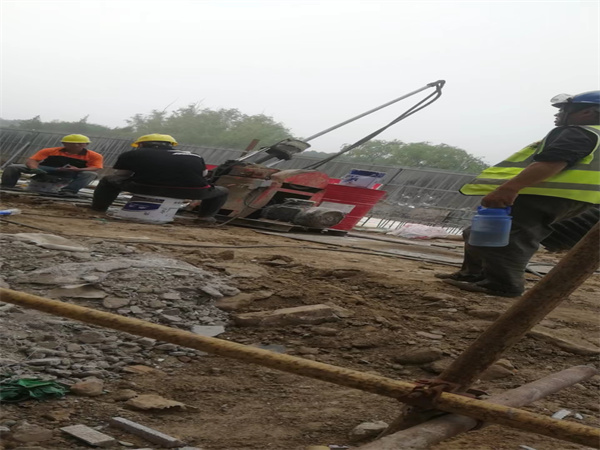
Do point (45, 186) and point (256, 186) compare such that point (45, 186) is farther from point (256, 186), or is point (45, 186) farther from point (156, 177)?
point (256, 186)

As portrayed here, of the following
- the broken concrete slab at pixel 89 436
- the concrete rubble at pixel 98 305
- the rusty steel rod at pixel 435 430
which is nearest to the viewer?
the rusty steel rod at pixel 435 430

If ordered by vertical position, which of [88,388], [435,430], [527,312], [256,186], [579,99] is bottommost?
[88,388]

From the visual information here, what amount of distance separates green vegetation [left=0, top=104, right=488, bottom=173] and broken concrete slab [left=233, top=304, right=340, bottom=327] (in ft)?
55.9

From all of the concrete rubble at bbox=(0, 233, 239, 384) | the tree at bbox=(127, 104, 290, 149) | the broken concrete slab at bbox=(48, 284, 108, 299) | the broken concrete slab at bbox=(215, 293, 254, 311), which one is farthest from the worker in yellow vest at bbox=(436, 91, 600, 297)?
the tree at bbox=(127, 104, 290, 149)

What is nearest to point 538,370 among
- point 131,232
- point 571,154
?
point 571,154

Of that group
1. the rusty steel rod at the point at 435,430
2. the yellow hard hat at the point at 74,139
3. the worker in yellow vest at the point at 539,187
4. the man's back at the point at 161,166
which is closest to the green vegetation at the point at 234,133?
the yellow hard hat at the point at 74,139

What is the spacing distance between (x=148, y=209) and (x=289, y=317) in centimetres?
517

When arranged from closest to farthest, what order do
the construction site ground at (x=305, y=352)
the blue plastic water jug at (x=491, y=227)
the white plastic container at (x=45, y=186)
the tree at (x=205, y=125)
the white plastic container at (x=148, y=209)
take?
1. the construction site ground at (x=305, y=352)
2. the blue plastic water jug at (x=491, y=227)
3. the white plastic container at (x=148, y=209)
4. the white plastic container at (x=45, y=186)
5. the tree at (x=205, y=125)

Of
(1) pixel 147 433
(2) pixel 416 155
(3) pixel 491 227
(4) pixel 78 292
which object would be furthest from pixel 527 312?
(2) pixel 416 155

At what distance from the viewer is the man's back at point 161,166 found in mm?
9477

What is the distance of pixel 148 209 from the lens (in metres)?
9.41

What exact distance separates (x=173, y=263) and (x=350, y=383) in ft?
11.0

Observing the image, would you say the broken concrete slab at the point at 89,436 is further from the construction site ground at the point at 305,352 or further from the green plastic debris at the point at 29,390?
the green plastic debris at the point at 29,390

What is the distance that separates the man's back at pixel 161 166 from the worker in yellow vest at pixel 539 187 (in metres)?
4.67
